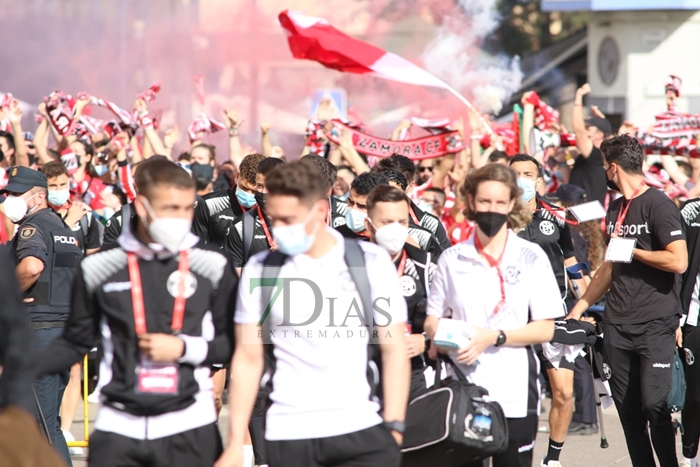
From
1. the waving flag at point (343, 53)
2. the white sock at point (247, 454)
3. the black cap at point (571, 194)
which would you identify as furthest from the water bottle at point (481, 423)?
the waving flag at point (343, 53)

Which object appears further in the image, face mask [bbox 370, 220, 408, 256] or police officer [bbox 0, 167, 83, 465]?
police officer [bbox 0, 167, 83, 465]

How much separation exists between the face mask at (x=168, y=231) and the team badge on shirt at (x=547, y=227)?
398 cm

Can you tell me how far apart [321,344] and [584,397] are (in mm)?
5684

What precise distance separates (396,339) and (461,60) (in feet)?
61.2

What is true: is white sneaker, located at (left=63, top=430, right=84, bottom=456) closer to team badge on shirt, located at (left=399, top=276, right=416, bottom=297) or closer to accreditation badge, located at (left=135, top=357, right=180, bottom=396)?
team badge on shirt, located at (left=399, top=276, right=416, bottom=297)

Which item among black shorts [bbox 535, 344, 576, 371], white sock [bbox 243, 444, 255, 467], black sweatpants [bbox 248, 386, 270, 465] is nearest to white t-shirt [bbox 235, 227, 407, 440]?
black sweatpants [bbox 248, 386, 270, 465]

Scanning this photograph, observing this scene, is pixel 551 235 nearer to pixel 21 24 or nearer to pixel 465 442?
pixel 465 442

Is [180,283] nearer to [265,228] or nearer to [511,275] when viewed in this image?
[511,275]

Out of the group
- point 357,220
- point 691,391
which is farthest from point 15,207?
point 691,391

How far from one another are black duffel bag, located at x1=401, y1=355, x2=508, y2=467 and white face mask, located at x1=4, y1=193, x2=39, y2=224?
3485mm

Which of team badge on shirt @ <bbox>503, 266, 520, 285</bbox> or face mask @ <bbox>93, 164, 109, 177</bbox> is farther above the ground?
face mask @ <bbox>93, 164, 109, 177</bbox>

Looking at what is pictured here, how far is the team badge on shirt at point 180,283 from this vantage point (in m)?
4.42

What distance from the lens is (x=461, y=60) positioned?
22625 mm

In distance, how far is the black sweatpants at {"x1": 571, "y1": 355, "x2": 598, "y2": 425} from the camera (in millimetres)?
9492
